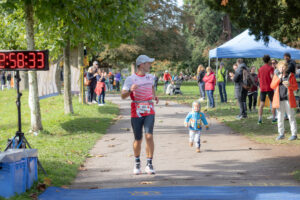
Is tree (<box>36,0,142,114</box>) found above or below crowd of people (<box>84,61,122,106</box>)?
above

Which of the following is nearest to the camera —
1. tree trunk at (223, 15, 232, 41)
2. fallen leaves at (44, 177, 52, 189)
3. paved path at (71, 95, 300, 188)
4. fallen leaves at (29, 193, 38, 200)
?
fallen leaves at (29, 193, 38, 200)

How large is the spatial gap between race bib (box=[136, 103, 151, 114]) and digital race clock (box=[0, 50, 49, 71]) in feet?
5.64

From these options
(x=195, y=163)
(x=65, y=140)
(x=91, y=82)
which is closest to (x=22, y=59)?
(x=195, y=163)

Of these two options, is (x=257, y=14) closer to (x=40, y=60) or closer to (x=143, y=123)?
(x=143, y=123)

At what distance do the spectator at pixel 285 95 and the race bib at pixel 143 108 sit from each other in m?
4.40

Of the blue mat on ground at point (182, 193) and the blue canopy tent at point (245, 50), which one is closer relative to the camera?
the blue mat on ground at point (182, 193)

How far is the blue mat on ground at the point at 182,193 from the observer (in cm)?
541

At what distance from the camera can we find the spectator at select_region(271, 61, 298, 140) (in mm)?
10312

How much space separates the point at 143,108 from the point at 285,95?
15.0 ft

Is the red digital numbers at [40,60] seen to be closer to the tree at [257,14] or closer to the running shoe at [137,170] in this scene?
the running shoe at [137,170]

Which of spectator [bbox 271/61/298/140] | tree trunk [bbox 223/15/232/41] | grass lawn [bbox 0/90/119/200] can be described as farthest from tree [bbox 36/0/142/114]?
tree trunk [bbox 223/15/232/41]

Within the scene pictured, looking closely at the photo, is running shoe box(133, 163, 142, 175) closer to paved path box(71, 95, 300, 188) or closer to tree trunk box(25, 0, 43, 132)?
paved path box(71, 95, 300, 188)

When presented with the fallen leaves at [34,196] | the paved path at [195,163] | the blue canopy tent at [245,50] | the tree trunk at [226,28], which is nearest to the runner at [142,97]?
the paved path at [195,163]

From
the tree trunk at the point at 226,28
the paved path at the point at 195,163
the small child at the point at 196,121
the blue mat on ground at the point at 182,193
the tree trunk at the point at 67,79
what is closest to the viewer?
the blue mat on ground at the point at 182,193
